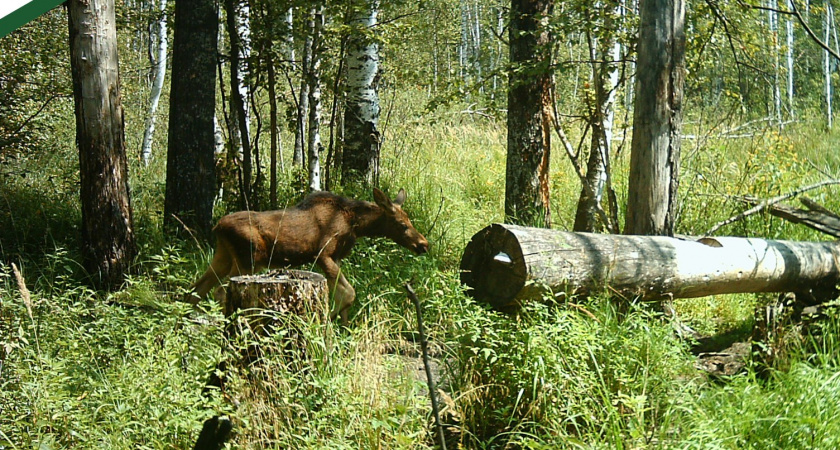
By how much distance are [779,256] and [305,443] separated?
168 inches

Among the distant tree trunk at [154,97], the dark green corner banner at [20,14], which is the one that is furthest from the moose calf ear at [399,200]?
the distant tree trunk at [154,97]

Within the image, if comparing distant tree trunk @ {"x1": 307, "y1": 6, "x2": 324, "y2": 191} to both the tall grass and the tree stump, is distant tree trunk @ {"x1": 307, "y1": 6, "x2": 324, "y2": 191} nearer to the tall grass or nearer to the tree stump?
the tall grass

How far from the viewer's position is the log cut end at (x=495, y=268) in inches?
206

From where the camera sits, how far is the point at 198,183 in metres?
9.34

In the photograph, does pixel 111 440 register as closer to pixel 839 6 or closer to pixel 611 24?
pixel 611 24

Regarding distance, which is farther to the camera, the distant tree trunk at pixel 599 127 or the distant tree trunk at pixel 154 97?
the distant tree trunk at pixel 154 97

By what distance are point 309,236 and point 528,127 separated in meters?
2.88

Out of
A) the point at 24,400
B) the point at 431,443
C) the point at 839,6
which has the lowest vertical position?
the point at 431,443

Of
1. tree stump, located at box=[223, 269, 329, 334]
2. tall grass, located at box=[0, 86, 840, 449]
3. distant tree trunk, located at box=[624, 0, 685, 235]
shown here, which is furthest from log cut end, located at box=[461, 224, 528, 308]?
distant tree trunk, located at box=[624, 0, 685, 235]

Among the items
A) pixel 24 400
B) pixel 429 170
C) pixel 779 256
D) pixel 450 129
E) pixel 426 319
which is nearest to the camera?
pixel 24 400

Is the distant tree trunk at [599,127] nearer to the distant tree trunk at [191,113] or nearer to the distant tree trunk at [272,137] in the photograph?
the distant tree trunk at [272,137]

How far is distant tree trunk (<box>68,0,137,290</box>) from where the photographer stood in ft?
26.0

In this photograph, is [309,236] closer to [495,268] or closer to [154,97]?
[495,268]

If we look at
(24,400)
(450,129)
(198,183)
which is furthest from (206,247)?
(450,129)
